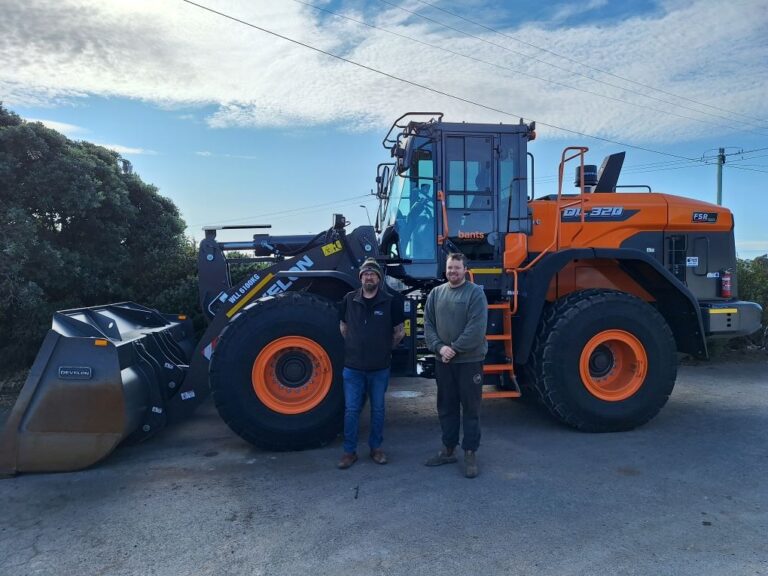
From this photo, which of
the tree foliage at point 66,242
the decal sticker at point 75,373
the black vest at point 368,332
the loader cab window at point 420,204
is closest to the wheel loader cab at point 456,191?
the loader cab window at point 420,204

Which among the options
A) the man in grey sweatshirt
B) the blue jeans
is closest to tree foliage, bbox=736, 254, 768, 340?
the man in grey sweatshirt

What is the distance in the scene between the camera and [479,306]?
4.39 m

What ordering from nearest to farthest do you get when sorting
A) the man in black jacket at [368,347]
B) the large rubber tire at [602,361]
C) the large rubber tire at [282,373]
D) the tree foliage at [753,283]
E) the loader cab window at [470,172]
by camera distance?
the man in black jacket at [368,347] < the large rubber tire at [282,373] < the large rubber tire at [602,361] < the loader cab window at [470,172] < the tree foliage at [753,283]

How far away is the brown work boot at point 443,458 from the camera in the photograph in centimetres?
462

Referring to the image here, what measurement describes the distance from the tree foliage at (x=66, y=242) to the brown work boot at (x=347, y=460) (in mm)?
4623

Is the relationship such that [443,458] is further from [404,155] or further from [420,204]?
[404,155]

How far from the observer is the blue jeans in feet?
15.1

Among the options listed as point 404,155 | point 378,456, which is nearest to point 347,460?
point 378,456

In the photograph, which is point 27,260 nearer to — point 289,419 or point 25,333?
point 25,333

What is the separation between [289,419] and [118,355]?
1.50m

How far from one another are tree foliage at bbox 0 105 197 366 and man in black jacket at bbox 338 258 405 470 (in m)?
4.51

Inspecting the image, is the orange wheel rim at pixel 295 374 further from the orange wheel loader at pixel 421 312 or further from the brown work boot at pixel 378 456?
the brown work boot at pixel 378 456

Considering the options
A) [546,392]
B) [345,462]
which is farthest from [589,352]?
[345,462]

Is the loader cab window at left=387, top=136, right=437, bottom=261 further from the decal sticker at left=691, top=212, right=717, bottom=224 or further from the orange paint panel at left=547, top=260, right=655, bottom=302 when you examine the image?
the decal sticker at left=691, top=212, right=717, bottom=224
